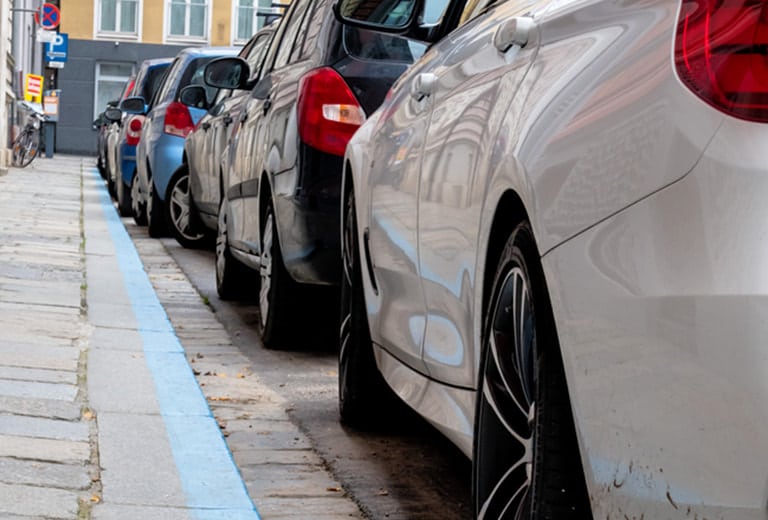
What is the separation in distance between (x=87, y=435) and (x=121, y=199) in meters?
14.1

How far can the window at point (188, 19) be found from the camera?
53125mm

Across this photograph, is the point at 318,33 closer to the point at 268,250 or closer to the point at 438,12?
the point at 438,12

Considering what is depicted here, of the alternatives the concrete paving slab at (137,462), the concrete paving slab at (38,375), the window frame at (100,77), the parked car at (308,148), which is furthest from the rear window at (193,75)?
the window frame at (100,77)

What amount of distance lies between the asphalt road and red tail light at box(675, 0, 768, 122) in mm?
2329

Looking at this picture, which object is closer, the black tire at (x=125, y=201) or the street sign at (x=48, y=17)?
the black tire at (x=125, y=201)

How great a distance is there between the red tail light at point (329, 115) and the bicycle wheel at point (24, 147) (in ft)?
95.8

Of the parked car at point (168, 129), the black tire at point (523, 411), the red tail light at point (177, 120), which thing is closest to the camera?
the black tire at point (523, 411)

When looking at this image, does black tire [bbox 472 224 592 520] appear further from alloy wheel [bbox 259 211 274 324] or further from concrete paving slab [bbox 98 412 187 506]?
alloy wheel [bbox 259 211 274 324]

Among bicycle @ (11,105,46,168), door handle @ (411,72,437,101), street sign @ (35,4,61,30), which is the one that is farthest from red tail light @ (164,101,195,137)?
street sign @ (35,4,61,30)

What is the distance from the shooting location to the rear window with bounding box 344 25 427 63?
6547 mm

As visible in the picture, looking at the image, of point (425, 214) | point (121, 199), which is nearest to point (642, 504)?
point (425, 214)

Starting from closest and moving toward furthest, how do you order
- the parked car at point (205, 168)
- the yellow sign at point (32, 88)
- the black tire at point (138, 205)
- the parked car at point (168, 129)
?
the parked car at point (205, 168) < the parked car at point (168, 129) < the black tire at point (138, 205) < the yellow sign at point (32, 88)

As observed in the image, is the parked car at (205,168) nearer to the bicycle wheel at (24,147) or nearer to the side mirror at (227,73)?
the side mirror at (227,73)

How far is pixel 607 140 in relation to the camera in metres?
2.31
